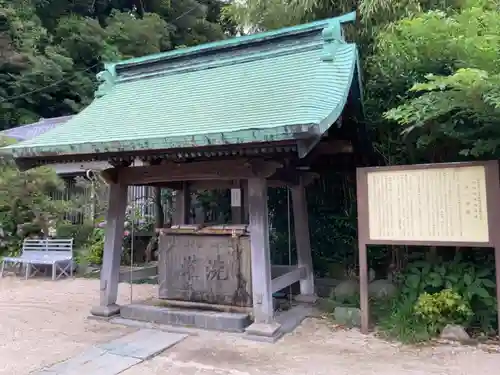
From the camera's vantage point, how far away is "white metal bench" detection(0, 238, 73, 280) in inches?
355

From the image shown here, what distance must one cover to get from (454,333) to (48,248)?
27.5 feet

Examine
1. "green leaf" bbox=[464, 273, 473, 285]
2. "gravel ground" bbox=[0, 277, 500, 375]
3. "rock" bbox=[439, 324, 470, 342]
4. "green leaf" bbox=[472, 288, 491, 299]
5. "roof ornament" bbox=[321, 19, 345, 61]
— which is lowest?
"gravel ground" bbox=[0, 277, 500, 375]

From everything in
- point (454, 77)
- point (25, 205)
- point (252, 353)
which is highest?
point (454, 77)

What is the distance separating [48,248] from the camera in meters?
9.44

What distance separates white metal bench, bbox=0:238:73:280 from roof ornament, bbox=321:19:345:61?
23.3ft

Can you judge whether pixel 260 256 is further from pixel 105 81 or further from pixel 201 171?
pixel 105 81

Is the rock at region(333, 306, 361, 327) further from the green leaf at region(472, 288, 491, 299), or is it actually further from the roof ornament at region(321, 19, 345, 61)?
the roof ornament at region(321, 19, 345, 61)

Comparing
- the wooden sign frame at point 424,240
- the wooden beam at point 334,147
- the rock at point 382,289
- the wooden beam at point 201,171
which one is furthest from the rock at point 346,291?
the wooden beam at point 201,171

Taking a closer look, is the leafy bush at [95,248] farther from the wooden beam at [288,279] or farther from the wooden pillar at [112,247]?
the wooden beam at [288,279]

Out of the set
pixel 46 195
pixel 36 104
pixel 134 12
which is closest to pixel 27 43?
pixel 36 104

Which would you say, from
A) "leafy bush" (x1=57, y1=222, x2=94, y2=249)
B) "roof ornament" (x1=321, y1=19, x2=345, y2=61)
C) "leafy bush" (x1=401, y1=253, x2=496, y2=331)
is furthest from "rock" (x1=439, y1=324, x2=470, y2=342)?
"leafy bush" (x1=57, y1=222, x2=94, y2=249)

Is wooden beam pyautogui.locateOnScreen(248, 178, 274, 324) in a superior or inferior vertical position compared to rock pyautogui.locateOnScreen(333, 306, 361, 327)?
superior

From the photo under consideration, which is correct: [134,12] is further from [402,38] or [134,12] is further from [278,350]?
[278,350]

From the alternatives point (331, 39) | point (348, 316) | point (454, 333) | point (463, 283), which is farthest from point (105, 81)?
point (454, 333)
